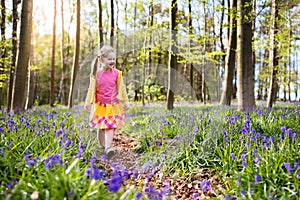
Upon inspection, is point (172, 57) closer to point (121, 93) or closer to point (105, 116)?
point (121, 93)

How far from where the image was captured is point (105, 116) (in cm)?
468

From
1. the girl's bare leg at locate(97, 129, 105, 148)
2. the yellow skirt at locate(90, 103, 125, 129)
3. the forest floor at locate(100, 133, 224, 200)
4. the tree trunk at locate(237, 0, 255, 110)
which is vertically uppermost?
the tree trunk at locate(237, 0, 255, 110)

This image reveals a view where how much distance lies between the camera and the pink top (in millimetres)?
4684

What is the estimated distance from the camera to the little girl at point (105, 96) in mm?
4598

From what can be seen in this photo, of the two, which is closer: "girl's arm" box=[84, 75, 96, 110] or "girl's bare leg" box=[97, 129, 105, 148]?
"girl's arm" box=[84, 75, 96, 110]

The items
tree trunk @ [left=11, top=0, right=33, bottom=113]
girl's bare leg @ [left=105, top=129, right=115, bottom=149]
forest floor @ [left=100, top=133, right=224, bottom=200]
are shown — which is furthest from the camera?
tree trunk @ [left=11, top=0, right=33, bottom=113]

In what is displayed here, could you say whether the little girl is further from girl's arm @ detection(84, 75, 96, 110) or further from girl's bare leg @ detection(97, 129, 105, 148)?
girl's bare leg @ detection(97, 129, 105, 148)

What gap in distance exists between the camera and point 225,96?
10586mm

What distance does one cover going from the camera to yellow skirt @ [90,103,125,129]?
15.3ft

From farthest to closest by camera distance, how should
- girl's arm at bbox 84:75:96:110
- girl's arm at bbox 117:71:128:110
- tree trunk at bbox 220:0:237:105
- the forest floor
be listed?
1. tree trunk at bbox 220:0:237:105
2. girl's arm at bbox 117:71:128:110
3. girl's arm at bbox 84:75:96:110
4. the forest floor

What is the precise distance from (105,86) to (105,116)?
52 centimetres

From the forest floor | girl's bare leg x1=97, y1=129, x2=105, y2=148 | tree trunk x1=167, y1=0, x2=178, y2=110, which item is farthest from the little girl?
tree trunk x1=167, y1=0, x2=178, y2=110

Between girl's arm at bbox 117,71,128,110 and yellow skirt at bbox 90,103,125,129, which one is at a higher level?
girl's arm at bbox 117,71,128,110

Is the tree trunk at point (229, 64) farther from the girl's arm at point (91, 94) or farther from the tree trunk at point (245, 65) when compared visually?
the girl's arm at point (91, 94)
